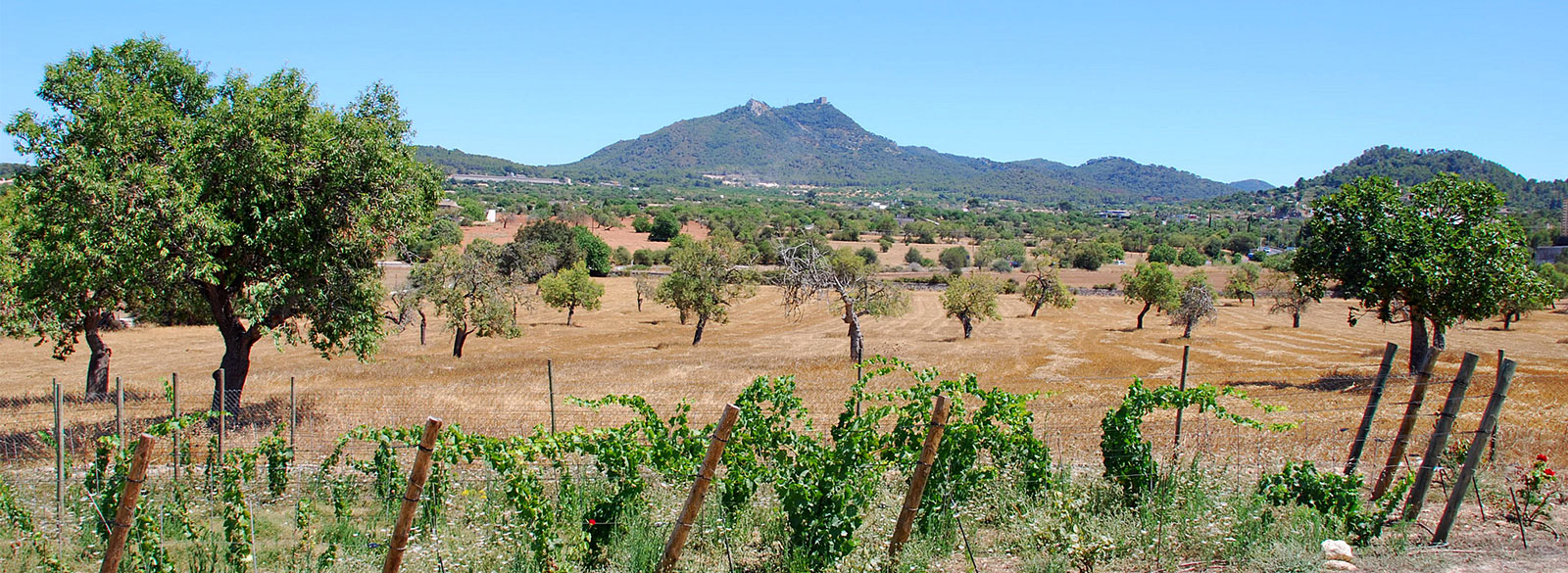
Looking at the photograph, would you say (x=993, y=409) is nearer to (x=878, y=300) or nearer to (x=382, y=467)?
(x=382, y=467)

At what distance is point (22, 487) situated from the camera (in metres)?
10.1

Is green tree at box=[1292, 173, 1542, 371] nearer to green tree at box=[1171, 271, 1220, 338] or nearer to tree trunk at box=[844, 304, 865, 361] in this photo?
tree trunk at box=[844, 304, 865, 361]

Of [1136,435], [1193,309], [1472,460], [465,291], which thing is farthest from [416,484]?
[1193,309]

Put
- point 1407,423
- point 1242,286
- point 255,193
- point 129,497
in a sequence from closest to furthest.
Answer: point 129,497, point 1407,423, point 255,193, point 1242,286

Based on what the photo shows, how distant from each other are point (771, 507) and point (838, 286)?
73.0 feet

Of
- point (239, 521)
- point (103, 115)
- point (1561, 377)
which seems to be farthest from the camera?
point (1561, 377)

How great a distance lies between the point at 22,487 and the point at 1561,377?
102 feet

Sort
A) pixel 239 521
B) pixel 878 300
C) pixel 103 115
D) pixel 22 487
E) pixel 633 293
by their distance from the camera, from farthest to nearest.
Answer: pixel 633 293 < pixel 878 300 < pixel 103 115 < pixel 22 487 < pixel 239 521

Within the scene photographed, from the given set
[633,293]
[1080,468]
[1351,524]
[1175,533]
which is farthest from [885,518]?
[633,293]

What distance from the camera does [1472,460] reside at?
8016 mm

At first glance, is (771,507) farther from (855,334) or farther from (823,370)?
(855,334)

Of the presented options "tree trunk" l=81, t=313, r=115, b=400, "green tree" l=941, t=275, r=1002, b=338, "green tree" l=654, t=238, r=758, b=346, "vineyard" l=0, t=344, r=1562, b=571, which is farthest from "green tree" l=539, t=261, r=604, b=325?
"vineyard" l=0, t=344, r=1562, b=571

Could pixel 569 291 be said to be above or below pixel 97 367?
above

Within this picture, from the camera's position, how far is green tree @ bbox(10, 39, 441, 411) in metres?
15.3
